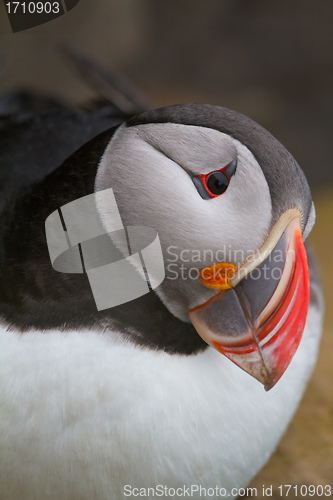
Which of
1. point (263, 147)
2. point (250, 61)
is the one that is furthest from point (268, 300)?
point (250, 61)

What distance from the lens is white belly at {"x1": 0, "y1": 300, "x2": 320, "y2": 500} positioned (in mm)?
1066

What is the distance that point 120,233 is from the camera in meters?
1.13

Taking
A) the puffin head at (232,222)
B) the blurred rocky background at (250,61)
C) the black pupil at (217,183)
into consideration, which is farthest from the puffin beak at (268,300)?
the blurred rocky background at (250,61)

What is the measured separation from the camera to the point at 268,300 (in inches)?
41.1

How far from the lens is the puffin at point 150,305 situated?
1.05 metres

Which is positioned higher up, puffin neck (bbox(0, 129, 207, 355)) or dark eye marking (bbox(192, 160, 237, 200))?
dark eye marking (bbox(192, 160, 237, 200))

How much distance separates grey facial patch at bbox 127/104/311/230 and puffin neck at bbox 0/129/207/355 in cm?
20

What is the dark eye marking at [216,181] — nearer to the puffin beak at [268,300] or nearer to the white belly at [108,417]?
the puffin beak at [268,300]

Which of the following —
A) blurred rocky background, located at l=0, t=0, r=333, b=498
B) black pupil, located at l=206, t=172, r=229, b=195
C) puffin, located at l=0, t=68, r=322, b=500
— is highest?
black pupil, located at l=206, t=172, r=229, b=195

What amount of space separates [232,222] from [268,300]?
165mm

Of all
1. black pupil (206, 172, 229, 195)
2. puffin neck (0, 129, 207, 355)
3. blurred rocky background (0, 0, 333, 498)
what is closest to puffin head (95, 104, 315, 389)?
black pupil (206, 172, 229, 195)

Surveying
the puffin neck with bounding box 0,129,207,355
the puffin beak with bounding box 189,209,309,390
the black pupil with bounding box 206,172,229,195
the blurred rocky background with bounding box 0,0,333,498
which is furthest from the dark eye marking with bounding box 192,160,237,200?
the blurred rocky background with bounding box 0,0,333,498

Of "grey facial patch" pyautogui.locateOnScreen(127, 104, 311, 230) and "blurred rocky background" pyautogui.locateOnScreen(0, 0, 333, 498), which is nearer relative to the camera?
"grey facial patch" pyautogui.locateOnScreen(127, 104, 311, 230)

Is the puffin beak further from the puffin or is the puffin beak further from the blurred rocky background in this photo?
the blurred rocky background
